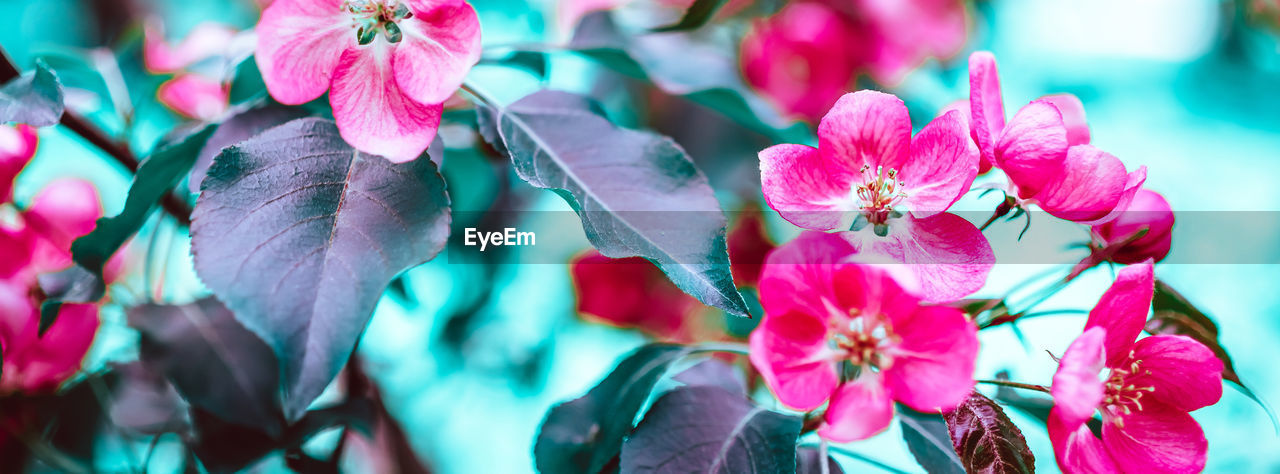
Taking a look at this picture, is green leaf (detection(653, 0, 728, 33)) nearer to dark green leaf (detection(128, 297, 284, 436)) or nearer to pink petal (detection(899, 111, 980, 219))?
pink petal (detection(899, 111, 980, 219))

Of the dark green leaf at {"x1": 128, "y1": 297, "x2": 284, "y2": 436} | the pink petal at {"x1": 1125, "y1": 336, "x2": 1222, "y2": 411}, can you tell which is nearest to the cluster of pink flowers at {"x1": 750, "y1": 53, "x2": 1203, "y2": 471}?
the pink petal at {"x1": 1125, "y1": 336, "x2": 1222, "y2": 411}

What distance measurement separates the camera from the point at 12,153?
2.01 feet

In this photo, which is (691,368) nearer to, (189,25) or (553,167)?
(553,167)

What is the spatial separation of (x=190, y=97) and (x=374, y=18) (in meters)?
0.53

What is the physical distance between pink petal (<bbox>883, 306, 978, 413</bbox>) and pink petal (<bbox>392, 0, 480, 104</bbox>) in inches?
10.9

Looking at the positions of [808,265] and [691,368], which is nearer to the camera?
[808,265]

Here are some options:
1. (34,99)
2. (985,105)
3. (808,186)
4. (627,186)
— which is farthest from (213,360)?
(985,105)

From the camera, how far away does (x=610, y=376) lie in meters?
0.54

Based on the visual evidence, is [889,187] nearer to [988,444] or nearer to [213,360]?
[988,444]

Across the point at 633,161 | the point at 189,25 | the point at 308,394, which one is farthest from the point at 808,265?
the point at 189,25

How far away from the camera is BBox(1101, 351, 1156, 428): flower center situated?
44cm

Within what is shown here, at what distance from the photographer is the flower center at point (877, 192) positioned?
17.6 inches

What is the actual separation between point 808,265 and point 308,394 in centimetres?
25

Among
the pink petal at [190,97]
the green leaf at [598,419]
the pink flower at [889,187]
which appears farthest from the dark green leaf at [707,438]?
the pink petal at [190,97]
